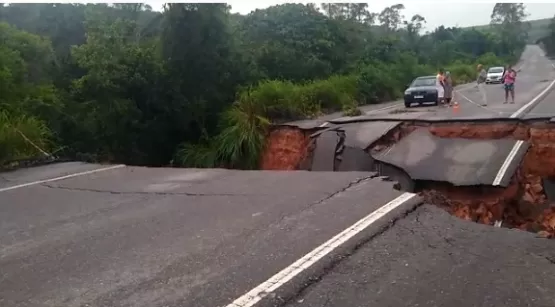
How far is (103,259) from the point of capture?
223 inches

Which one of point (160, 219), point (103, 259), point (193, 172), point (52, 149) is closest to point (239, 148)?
point (52, 149)

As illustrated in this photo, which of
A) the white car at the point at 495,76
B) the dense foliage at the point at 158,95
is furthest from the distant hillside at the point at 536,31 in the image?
the dense foliage at the point at 158,95

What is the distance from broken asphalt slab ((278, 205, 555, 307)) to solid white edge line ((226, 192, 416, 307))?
0.16 m

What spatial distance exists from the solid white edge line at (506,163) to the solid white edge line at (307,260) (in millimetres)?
3977

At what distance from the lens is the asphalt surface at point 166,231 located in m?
4.86

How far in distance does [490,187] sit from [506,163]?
121cm

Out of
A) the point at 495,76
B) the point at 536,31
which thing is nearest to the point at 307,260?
the point at 495,76

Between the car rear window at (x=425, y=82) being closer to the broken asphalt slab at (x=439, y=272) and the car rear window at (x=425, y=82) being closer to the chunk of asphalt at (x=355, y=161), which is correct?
the chunk of asphalt at (x=355, y=161)

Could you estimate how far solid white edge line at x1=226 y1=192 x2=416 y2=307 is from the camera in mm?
4503

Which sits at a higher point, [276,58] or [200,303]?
[276,58]

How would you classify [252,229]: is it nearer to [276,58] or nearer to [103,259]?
[103,259]

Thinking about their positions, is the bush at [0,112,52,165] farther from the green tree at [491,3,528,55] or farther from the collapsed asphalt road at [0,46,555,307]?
the green tree at [491,3,528,55]

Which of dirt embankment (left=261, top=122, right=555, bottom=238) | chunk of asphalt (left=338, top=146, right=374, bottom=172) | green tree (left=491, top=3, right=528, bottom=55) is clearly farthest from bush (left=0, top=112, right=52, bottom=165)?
green tree (left=491, top=3, right=528, bottom=55)

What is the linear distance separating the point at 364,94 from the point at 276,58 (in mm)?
4884
